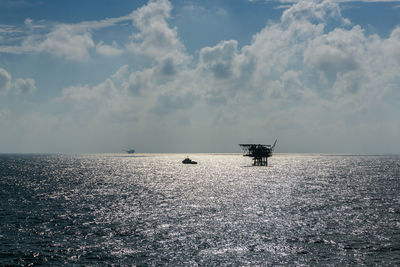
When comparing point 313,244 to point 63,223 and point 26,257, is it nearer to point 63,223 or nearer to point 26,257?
point 26,257

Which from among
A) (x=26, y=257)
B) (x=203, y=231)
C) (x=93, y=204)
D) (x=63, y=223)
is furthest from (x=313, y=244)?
(x=93, y=204)

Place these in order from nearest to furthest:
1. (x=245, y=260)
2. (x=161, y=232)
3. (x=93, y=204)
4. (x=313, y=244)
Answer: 1. (x=245, y=260)
2. (x=313, y=244)
3. (x=161, y=232)
4. (x=93, y=204)

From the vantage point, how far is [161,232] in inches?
1821

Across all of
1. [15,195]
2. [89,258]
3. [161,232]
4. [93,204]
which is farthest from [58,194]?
[89,258]

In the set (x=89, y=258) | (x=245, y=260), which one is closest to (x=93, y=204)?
(x=89, y=258)

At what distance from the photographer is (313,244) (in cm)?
4038

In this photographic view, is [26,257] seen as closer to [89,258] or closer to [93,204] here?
[89,258]

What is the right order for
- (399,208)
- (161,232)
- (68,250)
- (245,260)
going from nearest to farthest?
(245,260), (68,250), (161,232), (399,208)

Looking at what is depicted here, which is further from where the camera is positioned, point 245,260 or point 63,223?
point 63,223

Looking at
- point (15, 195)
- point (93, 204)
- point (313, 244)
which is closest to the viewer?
point (313, 244)

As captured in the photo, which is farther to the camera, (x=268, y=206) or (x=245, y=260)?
(x=268, y=206)

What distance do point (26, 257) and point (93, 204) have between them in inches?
1391

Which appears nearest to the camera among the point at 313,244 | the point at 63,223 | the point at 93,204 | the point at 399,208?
the point at 313,244

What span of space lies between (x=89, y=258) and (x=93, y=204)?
36406 mm
